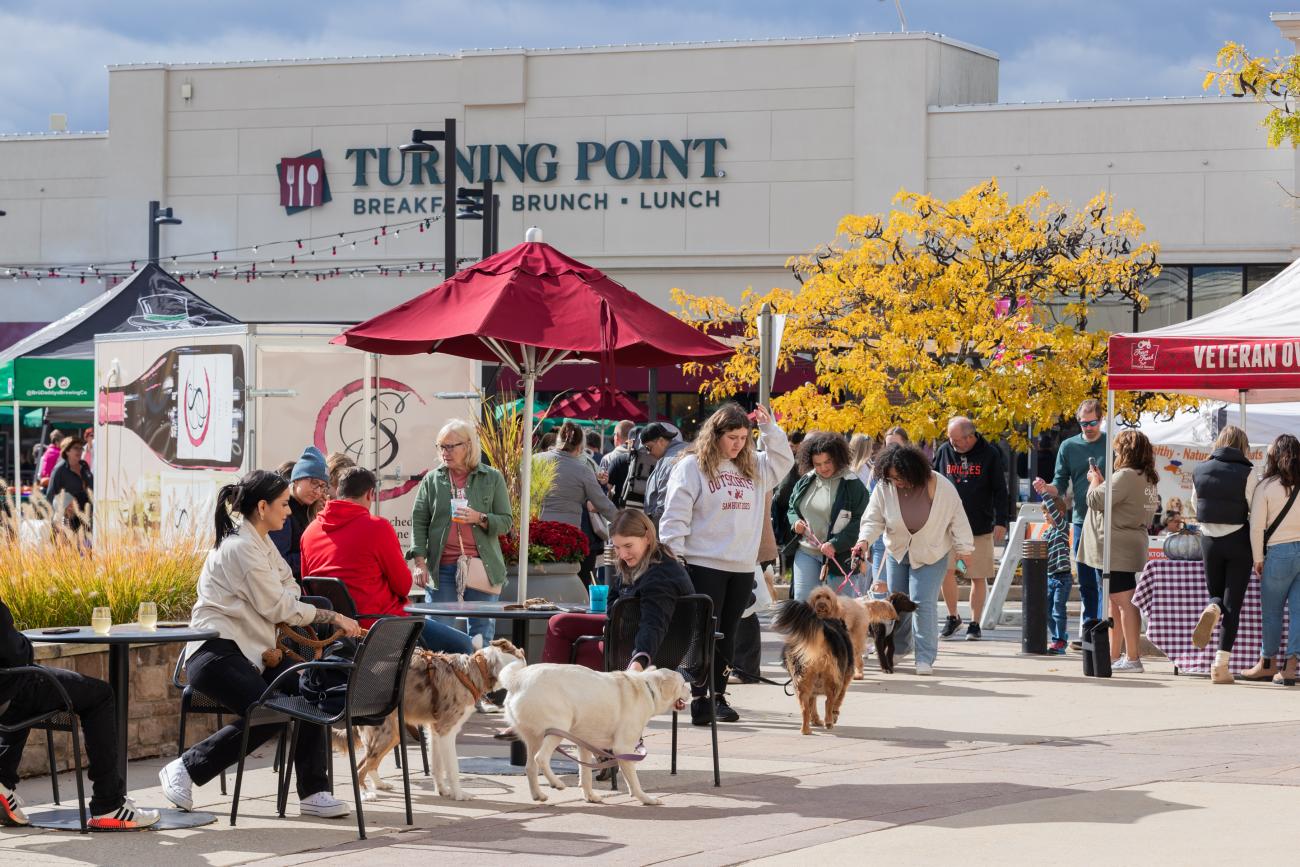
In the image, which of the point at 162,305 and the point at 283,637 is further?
the point at 162,305

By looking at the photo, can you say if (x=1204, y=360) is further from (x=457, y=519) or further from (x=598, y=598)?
(x=598, y=598)

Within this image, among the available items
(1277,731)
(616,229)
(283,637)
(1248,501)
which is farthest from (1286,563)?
(616,229)

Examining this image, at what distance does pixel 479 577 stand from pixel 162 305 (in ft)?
36.1

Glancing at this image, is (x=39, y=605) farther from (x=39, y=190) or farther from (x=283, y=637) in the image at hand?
(x=39, y=190)

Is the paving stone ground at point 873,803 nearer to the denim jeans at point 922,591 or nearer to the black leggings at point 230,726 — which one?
the black leggings at point 230,726

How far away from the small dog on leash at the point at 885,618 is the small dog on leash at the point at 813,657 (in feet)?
4.66

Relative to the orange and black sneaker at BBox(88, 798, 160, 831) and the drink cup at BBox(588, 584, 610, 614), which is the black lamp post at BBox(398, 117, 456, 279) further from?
the orange and black sneaker at BBox(88, 798, 160, 831)

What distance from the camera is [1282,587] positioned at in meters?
12.8

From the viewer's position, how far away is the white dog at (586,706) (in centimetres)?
777

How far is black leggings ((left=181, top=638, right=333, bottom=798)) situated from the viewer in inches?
298

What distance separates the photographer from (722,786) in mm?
8531

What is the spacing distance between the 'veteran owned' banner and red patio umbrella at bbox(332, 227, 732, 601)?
4.52 m

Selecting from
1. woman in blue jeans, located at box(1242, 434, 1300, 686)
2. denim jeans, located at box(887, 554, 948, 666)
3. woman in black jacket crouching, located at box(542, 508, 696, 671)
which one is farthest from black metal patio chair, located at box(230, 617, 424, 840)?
woman in blue jeans, located at box(1242, 434, 1300, 686)

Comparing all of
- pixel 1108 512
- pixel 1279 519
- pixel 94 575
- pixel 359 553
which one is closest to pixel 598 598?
pixel 359 553
